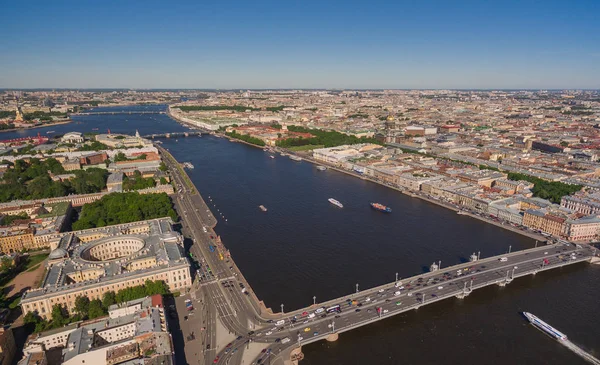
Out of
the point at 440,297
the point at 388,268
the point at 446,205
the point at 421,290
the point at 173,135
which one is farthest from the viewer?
the point at 173,135

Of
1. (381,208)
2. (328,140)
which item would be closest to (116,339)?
(381,208)

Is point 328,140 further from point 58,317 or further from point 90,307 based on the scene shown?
point 58,317

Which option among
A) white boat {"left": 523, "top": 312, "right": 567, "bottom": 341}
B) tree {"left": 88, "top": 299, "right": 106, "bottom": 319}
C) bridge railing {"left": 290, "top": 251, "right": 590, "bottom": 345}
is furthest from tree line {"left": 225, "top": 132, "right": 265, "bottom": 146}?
white boat {"left": 523, "top": 312, "right": 567, "bottom": 341}

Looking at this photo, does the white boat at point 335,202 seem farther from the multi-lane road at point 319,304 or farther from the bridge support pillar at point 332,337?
the bridge support pillar at point 332,337

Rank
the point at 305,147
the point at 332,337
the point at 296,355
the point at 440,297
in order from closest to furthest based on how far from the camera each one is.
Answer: the point at 296,355, the point at 332,337, the point at 440,297, the point at 305,147

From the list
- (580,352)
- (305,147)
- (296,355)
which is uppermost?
(305,147)

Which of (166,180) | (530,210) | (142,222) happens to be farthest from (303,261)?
(166,180)

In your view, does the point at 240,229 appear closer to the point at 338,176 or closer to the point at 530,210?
the point at 338,176
